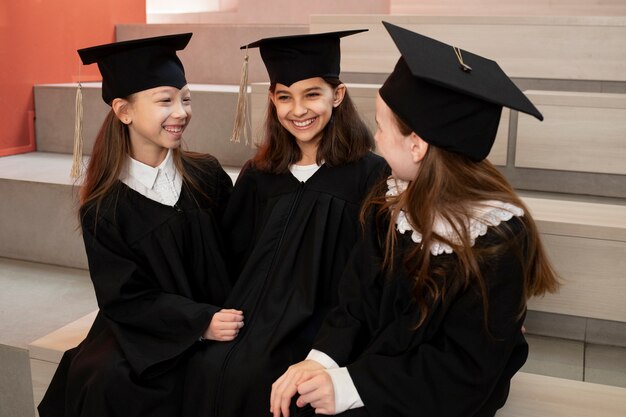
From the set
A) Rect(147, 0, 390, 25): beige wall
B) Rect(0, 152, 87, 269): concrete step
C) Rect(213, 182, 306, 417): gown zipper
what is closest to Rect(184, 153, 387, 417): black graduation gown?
Rect(213, 182, 306, 417): gown zipper

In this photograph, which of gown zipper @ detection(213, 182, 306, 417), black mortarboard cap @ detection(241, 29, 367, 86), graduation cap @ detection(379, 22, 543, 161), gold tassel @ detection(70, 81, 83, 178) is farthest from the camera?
gold tassel @ detection(70, 81, 83, 178)

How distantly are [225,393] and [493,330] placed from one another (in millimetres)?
614

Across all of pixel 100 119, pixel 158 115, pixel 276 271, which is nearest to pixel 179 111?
pixel 158 115

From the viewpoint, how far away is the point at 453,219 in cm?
137

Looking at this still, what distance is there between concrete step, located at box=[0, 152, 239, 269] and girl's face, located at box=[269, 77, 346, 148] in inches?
36.3

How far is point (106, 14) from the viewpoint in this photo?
3.89m

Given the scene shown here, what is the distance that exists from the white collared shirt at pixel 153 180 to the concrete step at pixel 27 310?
60 centimetres

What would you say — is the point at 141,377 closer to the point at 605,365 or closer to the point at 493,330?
the point at 493,330

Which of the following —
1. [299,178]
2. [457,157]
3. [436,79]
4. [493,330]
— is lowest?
[493,330]

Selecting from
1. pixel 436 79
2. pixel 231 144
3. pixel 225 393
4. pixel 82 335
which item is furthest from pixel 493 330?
pixel 231 144

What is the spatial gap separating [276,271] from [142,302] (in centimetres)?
33

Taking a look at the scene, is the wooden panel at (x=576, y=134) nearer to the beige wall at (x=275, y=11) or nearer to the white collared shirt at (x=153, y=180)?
the white collared shirt at (x=153, y=180)

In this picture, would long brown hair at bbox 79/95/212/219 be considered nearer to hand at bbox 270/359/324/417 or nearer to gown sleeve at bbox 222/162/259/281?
gown sleeve at bbox 222/162/259/281

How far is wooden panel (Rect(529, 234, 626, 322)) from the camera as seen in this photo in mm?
1926
